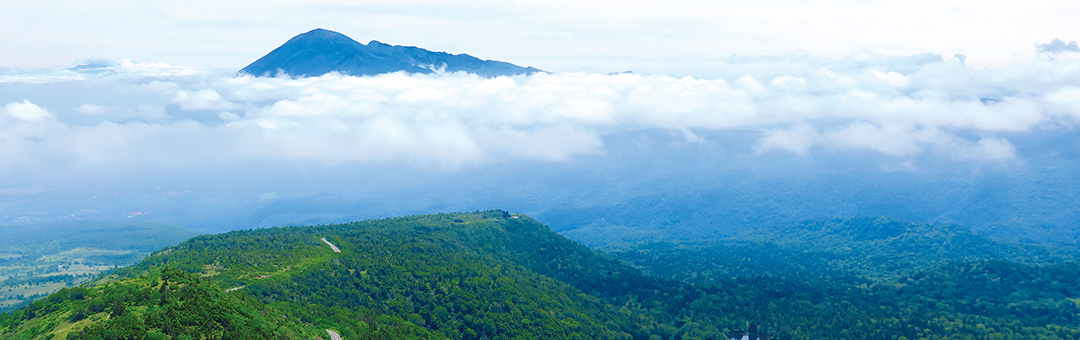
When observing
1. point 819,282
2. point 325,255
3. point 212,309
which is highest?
point 212,309

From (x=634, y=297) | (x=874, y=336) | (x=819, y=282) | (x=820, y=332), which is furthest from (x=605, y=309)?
(x=819, y=282)

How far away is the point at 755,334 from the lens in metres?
123

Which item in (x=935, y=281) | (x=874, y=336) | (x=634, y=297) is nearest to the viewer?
(x=874, y=336)

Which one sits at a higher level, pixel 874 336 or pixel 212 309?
pixel 212 309

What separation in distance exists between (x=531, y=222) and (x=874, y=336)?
312 feet

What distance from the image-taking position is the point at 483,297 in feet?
350

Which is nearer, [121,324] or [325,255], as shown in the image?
[121,324]

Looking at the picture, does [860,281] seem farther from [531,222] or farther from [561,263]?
[531,222]

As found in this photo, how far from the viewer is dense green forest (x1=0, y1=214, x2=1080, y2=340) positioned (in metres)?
61.7

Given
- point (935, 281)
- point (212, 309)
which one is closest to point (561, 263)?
point (935, 281)

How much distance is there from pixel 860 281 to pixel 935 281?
16.5 metres

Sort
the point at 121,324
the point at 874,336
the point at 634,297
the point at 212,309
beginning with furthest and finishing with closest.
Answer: the point at 634,297 → the point at 874,336 → the point at 212,309 → the point at 121,324

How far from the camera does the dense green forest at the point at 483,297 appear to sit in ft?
202

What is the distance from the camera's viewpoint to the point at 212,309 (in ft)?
187
